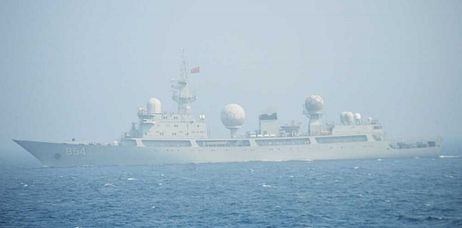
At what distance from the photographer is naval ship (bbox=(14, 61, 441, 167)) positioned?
78375 mm

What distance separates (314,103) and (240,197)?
4446cm

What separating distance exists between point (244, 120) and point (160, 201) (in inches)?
1722

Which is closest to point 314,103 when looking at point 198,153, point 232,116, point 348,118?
point 348,118

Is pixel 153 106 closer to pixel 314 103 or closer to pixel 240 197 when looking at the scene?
pixel 314 103

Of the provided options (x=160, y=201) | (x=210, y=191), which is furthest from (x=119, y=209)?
(x=210, y=191)

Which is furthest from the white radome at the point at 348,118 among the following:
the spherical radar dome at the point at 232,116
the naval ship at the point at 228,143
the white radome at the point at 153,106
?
the white radome at the point at 153,106

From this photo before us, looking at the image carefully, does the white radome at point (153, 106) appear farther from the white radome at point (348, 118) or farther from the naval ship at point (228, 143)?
the white radome at point (348, 118)

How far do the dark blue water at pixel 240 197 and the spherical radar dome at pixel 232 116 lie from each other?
13368 mm

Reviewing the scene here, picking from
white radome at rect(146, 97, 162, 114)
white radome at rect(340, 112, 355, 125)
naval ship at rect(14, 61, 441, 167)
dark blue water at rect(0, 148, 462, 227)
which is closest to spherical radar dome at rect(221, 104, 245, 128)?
naval ship at rect(14, 61, 441, 167)

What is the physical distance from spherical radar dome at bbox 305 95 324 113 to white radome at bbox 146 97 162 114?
68.8 ft

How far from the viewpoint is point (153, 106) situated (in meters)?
82.7

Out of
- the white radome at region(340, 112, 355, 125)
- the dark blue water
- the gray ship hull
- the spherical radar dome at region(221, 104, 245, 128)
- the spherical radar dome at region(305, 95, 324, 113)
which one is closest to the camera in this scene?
the dark blue water

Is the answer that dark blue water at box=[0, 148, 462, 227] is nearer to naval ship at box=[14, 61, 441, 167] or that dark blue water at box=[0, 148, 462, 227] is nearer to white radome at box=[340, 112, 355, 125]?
naval ship at box=[14, 61, 441, 167]

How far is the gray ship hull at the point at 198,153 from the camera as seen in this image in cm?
7800
